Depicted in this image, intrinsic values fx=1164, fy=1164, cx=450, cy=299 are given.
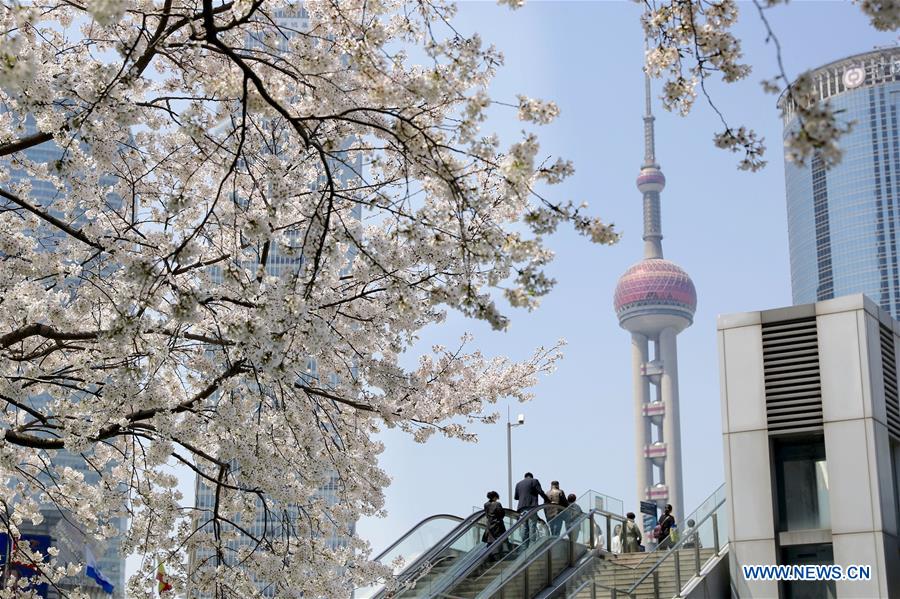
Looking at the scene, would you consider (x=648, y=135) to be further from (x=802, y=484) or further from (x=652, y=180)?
(x=802, y=484)

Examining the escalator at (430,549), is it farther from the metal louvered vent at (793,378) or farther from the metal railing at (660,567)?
the metal louvered vent at (793,378)

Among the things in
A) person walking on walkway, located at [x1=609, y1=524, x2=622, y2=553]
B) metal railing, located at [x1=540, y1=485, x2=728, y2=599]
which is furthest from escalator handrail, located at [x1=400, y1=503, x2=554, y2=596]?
person walking on walkway, located at [x1=609, y1=524, x2=622, y2=553]

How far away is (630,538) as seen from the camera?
19844mm

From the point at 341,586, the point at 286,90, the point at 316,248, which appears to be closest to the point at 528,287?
the point at 316,248

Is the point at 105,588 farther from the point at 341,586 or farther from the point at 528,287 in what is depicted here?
the point at 528,287

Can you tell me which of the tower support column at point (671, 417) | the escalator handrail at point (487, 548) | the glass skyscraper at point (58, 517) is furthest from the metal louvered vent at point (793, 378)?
the tower support column at point (671, 417)

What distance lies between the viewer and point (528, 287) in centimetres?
632

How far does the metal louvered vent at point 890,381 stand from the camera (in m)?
18.3

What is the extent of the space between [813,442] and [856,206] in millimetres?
136471

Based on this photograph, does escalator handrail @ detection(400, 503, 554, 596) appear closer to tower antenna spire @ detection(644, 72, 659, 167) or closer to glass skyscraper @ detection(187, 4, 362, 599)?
glass skyscraper @ detection(187, 4, 362, 599)

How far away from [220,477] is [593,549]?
10.9 metres

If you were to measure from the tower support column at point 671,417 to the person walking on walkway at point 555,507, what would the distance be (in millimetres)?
133460

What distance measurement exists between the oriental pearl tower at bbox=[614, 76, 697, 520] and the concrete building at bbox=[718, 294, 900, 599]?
449 ft

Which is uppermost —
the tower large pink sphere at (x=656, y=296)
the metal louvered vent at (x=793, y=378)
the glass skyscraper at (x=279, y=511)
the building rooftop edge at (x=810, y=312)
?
the tower large pink sphere at (x=656, y=296)
